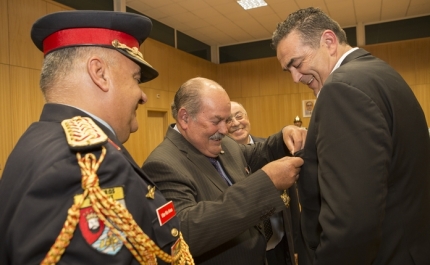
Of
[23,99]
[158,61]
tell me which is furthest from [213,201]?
[158,61]

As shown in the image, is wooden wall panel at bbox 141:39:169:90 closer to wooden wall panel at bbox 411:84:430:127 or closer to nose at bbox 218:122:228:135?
nose at bbox 218:122:228:135

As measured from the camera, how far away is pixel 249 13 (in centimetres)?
661

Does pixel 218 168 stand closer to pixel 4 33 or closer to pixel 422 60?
pixel 4 33

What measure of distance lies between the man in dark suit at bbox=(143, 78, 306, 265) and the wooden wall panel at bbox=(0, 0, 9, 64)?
10.5 feet

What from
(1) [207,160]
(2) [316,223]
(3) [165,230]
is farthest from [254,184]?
(3) [165,230]

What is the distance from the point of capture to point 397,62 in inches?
287

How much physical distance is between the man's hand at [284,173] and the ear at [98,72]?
75cm

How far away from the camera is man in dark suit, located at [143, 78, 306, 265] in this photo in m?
1.29

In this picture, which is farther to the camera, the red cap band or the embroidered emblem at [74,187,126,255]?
the red cap band

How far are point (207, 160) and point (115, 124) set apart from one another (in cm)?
82

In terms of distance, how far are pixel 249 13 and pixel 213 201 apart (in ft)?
19.5

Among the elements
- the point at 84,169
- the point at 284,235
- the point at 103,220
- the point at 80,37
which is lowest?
the point at 284,235

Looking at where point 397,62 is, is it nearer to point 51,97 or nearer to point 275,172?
point 275,172

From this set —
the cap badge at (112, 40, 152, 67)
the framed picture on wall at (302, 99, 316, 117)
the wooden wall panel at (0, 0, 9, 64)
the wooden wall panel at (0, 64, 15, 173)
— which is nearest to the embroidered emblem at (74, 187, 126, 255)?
the cap badge at (112, 40, 152, 67)
